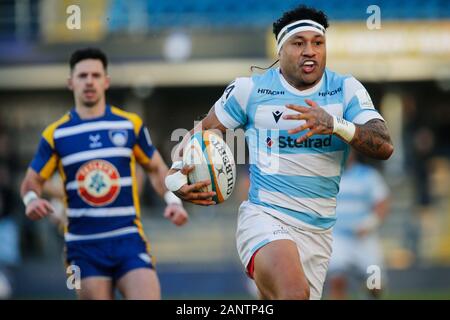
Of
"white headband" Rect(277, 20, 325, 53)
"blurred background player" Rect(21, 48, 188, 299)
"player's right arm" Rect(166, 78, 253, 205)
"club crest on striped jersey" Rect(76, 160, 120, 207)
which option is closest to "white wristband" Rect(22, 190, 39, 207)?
"blurred background player" Rect(21, 48, 188, 299)

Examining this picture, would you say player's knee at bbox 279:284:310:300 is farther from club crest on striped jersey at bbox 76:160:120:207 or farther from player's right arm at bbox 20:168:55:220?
player's right arm at bbox 20:168:55:220

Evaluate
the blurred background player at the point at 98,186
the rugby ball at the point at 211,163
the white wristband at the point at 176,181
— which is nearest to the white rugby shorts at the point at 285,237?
the rugby ball at the point at 211,163

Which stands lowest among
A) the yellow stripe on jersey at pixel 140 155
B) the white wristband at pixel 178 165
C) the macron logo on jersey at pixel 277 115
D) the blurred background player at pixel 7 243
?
the blurred background player at pixel 7 243

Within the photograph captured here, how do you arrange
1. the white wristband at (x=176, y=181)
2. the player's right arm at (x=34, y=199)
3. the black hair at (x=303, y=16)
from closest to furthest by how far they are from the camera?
1. the white wristband at (x=176, y=181)
2. the black hair at (x=303, y=16)
3. the player's right arm at (x=34, y=199)

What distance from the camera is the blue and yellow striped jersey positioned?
25.4 ft

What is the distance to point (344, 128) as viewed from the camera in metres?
6.29

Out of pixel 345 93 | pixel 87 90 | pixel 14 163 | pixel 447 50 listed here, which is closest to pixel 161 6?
pixel 14 163

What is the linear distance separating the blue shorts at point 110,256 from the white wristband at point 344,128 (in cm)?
220

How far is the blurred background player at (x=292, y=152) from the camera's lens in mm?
6656

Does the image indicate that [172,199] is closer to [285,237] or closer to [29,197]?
[29,197]

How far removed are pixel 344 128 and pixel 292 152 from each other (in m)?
0.62

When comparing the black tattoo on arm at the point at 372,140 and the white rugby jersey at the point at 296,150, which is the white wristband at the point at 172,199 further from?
the black tattoo on arm at the point at 372,140

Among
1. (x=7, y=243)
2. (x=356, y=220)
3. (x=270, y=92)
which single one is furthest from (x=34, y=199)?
(x=7, y=243)
